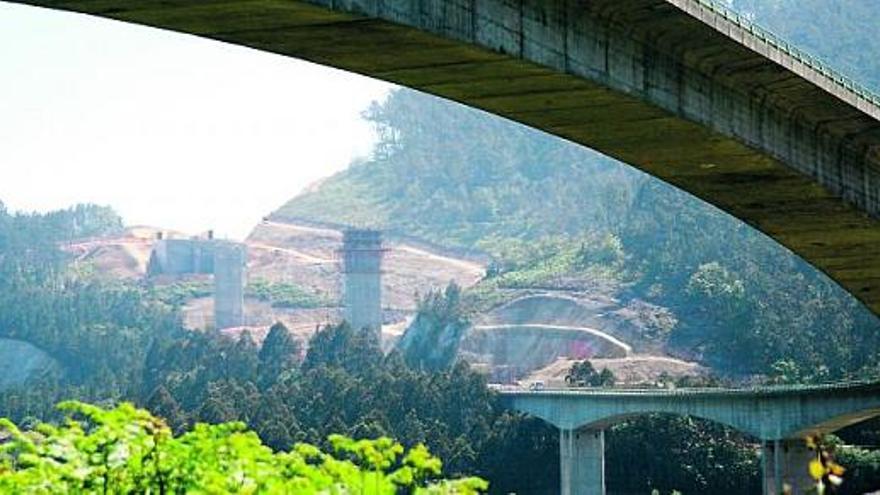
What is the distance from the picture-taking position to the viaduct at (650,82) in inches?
909

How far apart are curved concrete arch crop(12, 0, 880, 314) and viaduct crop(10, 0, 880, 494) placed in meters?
0.03

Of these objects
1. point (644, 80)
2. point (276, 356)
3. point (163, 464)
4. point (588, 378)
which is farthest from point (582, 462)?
point (163, 464)

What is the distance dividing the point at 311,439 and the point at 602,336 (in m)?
73.1

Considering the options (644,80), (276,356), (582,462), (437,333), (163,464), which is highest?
(437,333)

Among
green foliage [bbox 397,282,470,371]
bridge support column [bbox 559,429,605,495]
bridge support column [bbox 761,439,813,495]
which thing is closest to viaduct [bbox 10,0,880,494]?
bridge support column [bbox 761,439,813,495]

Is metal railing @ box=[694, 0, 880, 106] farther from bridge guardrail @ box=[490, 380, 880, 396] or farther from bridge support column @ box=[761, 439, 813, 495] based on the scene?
bridge support column @ box=[761, 439, 813, 495]

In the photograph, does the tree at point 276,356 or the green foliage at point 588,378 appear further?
the tree at point 276,356

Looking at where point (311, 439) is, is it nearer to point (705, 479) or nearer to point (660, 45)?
point (705, 479)

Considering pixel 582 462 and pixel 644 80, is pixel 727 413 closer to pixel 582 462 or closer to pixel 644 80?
pixel 582 462

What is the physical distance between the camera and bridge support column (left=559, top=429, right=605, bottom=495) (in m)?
100

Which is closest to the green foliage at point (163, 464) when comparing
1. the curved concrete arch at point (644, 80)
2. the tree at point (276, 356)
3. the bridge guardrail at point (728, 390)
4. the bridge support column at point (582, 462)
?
the curved concrete arch at point (644, 80)

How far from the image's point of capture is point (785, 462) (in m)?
83.9

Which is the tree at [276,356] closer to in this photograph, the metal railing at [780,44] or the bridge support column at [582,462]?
the bridge support column at [582,462]

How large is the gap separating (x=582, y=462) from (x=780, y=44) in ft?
231
